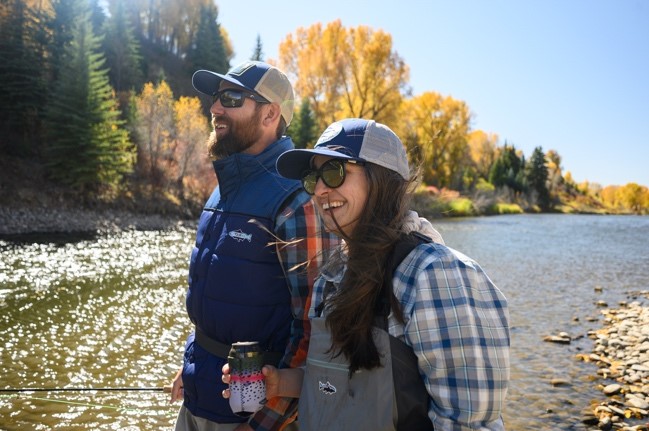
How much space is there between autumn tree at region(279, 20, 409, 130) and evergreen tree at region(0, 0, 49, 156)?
18134 mm

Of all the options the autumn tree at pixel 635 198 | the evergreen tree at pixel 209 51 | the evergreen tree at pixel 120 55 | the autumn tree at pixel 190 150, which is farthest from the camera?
the autumn tree at pixel 635 198

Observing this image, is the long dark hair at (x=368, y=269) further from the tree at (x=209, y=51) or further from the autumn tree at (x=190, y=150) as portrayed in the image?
the tree at (x=209, y=51)

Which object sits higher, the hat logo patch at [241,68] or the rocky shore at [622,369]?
the hat logo patch at [241,68]

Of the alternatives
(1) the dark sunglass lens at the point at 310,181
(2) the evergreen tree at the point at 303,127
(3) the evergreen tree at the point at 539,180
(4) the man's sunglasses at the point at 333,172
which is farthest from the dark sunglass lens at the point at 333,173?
(3) the evergreen tree at the point at 539,180

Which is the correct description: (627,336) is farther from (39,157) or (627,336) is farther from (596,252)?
(39,157)

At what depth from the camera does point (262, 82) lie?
7.55 ft

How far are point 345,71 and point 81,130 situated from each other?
64.9ft

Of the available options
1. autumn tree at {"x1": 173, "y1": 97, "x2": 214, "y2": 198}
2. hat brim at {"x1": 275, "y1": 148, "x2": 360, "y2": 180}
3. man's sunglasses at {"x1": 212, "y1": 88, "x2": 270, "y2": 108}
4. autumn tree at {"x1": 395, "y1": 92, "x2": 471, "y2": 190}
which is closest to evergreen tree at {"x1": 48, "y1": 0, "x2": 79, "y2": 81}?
autumn tree at {"x1": 173, "y1": 97, "x2": 214, "y2": 198}

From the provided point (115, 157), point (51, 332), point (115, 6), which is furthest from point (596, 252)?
point (115, 6)

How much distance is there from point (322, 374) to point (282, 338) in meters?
0.57

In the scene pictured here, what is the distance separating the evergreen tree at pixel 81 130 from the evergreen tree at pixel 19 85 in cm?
177

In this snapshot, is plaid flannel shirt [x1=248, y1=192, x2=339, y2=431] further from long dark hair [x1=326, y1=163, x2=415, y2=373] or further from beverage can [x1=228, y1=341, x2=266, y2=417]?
long dark hair [x1=326, y1=163, x2=415, y2=373]

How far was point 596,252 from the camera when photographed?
20.1m

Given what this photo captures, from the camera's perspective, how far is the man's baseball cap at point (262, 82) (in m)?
2.29
